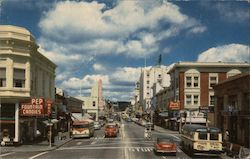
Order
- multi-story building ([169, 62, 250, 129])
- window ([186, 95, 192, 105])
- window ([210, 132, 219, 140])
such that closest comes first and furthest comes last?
window ([210, 132, 219, 140]) → multi-story building ([169, 62, 250, 129]) → window ([186, 95, 192, 105])

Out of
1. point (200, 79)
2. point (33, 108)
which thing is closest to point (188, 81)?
point (200, 79)

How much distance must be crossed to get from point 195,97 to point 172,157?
50107 mm

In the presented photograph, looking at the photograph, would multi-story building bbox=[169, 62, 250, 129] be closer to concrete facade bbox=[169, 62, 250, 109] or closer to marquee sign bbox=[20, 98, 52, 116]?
concrete facade bbox=[169, 62, 250, 109]

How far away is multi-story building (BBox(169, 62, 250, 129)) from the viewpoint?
8400 cm

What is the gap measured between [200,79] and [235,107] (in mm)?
33219

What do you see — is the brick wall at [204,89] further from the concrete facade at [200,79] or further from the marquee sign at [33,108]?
the marquee sign at [33,108]

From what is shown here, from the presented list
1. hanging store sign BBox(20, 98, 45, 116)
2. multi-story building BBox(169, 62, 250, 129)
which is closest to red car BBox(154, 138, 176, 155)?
hanging store sign BBox(20, 98, 45, 116)

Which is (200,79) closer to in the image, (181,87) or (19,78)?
(181,87)

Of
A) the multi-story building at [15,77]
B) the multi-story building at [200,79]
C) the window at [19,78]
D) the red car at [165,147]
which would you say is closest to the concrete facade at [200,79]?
the multi-story building at [200,79]

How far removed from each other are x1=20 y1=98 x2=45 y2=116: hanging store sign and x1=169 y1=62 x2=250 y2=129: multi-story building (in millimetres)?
42263

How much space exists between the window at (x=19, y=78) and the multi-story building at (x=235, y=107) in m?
24.8

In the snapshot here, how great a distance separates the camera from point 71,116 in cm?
9294

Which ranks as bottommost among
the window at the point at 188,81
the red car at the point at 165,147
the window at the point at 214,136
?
the red car at the point at 165,147

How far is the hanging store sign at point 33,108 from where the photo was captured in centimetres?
4709
